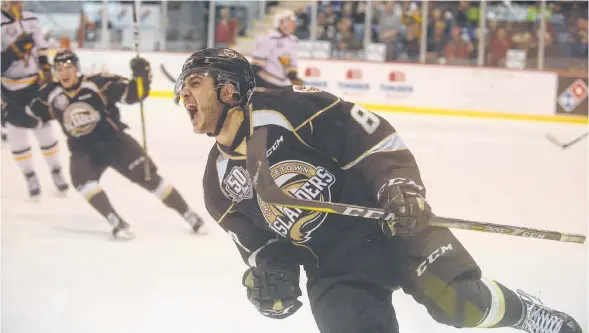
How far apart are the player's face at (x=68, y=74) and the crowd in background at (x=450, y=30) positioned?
101cm

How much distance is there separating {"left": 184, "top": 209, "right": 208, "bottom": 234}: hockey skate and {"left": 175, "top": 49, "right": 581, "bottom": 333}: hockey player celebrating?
3.27ft

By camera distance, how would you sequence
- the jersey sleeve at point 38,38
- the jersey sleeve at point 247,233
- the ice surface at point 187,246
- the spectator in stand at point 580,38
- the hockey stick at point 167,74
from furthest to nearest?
the spectator in stand at point 580,38 < the jersey sleeve at point 38,38 < the hockey stick at point 167,74 < the ice surface at point 187,246 < the jersey sleeve at point 247,233

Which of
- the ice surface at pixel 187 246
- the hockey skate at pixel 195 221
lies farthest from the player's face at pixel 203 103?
the hockey skate at pixel 195 221

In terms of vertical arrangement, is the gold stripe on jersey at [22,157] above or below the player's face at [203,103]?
below

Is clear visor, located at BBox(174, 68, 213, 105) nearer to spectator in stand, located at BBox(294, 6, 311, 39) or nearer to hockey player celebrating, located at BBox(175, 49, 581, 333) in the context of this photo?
hockey player celebrating, located at BBox(175, 49, 581, 333)

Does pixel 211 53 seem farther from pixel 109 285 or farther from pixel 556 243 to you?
pixel 556 243

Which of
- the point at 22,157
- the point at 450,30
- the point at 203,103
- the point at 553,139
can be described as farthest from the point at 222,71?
the point at 450,30

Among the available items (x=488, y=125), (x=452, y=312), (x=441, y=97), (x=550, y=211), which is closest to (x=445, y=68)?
(x=441, y=97)

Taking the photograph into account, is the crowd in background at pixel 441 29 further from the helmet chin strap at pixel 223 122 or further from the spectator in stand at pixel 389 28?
the helmet chin strap at pixel 223 122

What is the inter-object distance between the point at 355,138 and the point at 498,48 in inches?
105

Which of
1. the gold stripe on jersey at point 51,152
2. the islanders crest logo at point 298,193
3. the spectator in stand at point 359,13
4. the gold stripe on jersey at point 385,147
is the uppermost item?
the spectator in stand at point 359,13

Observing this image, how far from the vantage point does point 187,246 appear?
243cm

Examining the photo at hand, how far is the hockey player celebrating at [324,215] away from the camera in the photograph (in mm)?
1393

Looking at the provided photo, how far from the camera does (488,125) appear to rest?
3.70 metres
